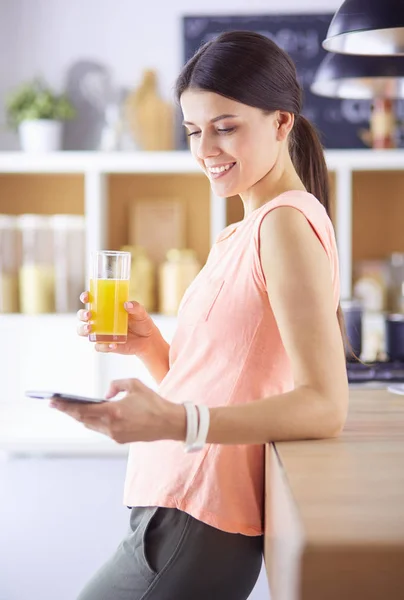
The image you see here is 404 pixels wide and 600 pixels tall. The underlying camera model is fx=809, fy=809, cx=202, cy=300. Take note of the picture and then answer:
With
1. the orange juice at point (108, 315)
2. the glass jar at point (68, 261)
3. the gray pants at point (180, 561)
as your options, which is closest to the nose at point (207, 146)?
the orange juice at point (108, 315)

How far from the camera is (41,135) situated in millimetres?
3605

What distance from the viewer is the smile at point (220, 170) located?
3.85 feet

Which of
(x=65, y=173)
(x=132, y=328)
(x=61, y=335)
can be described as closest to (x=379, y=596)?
(x=132, y=328)

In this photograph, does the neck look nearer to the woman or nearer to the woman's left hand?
the woman

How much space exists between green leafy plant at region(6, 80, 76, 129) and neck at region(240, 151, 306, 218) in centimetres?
261

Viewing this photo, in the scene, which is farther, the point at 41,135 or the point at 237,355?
the point at 41,135

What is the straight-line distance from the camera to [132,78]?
12.5 ft

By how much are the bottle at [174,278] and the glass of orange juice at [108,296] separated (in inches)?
84.6

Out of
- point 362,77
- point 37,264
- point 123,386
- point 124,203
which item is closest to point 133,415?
point 123,386

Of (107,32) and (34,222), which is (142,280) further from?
(107,32)

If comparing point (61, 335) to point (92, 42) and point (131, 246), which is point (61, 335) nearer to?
point (131, 246)

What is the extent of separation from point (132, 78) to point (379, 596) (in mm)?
3414

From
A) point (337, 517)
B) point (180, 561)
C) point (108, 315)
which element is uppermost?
point (108, 315)

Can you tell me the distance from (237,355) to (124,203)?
2866 millimetres
